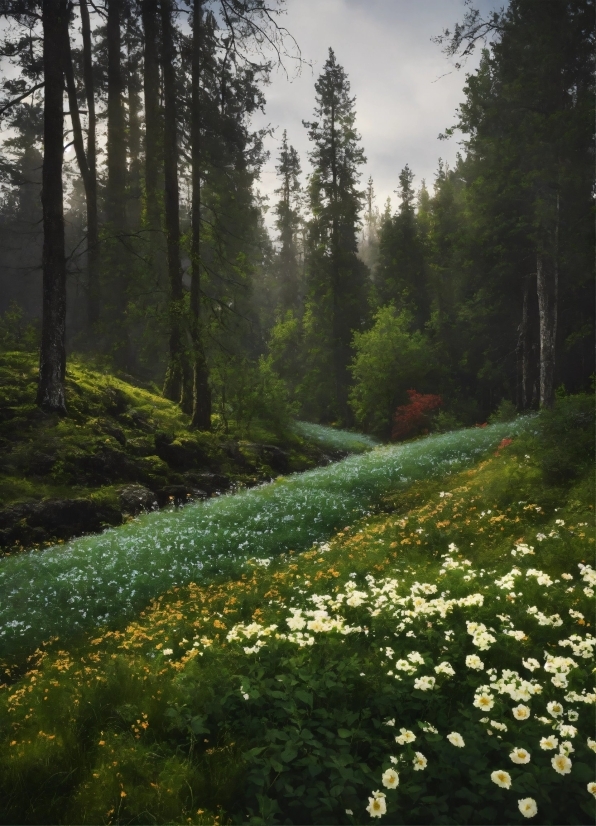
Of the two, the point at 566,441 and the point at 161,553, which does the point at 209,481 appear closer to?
the point at 161,553

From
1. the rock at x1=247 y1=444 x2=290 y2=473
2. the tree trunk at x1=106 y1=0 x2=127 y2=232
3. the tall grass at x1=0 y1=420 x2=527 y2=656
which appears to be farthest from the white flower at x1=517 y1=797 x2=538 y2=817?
the tree trunk at x1=106 y1=0 x2=127 y2=232

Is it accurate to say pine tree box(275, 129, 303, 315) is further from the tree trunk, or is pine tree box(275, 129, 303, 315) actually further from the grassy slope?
the grassy slope

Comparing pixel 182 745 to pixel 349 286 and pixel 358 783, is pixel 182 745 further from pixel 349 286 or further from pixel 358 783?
pixel 349 286

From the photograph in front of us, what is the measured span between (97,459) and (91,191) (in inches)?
537

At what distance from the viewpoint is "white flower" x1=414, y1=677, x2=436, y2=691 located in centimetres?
402

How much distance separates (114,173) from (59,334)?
14547mm

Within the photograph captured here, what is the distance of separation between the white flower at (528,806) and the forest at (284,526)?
0.01 m

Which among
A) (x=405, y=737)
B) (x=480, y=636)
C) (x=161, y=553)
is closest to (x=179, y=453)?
(x=161, y=553)

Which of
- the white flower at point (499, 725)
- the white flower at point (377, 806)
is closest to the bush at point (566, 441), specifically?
the white flower at point (499, 725)

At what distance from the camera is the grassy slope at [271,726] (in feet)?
10.7

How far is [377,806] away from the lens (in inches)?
120

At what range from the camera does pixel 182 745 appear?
3824 mm

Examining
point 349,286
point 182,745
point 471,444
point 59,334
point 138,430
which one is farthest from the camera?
point 349,286

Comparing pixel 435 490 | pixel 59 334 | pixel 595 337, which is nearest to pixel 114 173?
pixel 59 334
